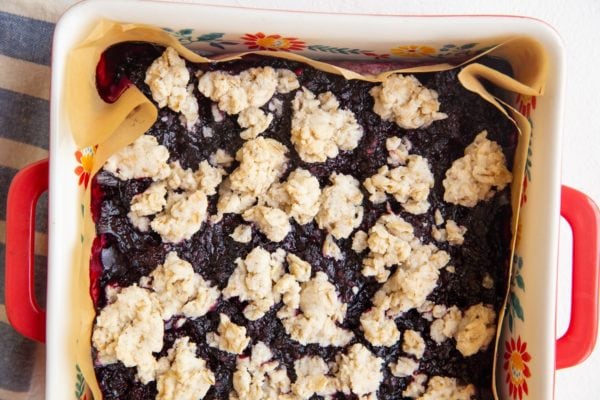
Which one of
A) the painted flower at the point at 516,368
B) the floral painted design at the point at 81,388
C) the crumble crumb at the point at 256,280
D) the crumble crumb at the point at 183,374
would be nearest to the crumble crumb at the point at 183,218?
the crumble crumb at the point at 256,280

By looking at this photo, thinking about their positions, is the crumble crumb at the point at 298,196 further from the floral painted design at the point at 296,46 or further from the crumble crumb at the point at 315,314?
the floral painted design at the point at 296,46

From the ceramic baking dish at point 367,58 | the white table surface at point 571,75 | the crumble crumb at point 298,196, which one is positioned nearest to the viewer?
the ceramic baking dish at point 367,58

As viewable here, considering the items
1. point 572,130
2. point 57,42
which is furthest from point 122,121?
point 572,130

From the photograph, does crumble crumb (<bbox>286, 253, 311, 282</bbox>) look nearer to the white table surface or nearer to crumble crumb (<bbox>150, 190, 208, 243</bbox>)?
crumble crumb (<bbox>150, 190, 208, 243</bbox>)

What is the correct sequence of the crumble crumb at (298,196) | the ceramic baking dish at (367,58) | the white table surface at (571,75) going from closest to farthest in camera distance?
the ceramic baking dish at (367,58), the crumble crumb at (298,196), the white table surface at (571,75)

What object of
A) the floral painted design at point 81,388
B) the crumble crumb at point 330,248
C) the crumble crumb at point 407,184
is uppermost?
the crumble crumb at point 407,184

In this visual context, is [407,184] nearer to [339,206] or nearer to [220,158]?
[339,206]

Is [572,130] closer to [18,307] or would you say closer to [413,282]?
[413,282]

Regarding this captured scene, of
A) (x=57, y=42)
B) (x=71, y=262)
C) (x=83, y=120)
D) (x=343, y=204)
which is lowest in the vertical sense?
(x=71, y=262)
